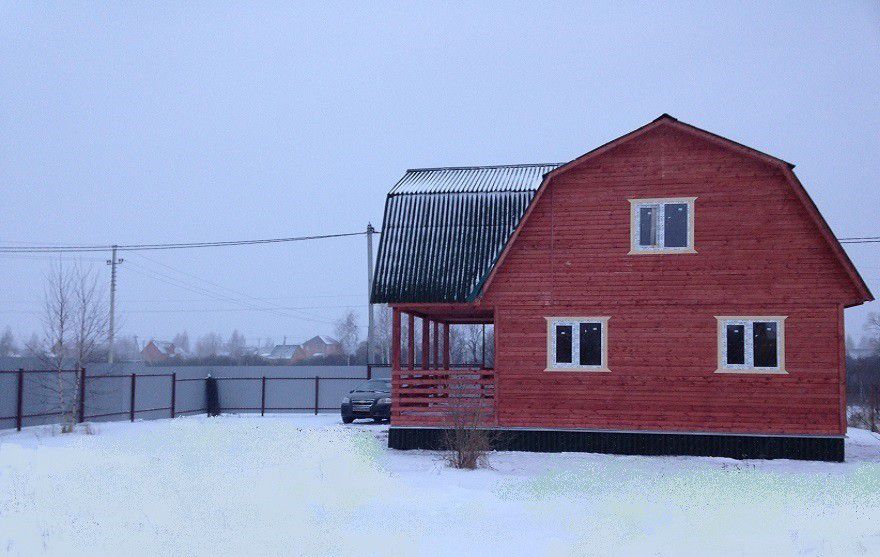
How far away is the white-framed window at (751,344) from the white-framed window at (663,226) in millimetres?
1801

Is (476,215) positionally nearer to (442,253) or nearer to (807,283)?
(442,253)

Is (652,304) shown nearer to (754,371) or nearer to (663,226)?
(663,226)

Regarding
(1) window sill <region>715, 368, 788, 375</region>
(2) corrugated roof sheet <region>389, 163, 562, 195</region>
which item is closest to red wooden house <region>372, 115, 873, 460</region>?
(1) window sill <region>715, 368, 788, 375</region>

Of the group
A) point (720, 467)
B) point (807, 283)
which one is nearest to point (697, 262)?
point (807, 283)

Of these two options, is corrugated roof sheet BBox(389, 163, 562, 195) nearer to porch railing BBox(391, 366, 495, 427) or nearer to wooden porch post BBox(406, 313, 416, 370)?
wooden porch post BBox(406, 313, 416, 370)

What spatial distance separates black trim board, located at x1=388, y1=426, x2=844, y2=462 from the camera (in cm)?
1784

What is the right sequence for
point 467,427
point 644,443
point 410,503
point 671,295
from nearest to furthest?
1. point 410,503
2. point 467,427
3. point 644,443
4. point 671,295

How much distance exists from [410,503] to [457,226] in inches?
356

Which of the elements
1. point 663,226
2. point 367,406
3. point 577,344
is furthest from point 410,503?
point 367,406

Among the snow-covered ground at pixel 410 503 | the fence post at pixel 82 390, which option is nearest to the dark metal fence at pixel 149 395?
the fence post at pixel 82 390

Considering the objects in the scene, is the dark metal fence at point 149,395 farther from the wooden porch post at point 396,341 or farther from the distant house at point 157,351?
the distant house at point 157,351

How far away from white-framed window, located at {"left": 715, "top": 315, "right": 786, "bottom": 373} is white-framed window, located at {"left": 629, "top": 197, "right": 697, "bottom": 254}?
1801 millimetres

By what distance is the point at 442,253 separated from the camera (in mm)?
19922

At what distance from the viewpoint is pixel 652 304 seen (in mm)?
18781
